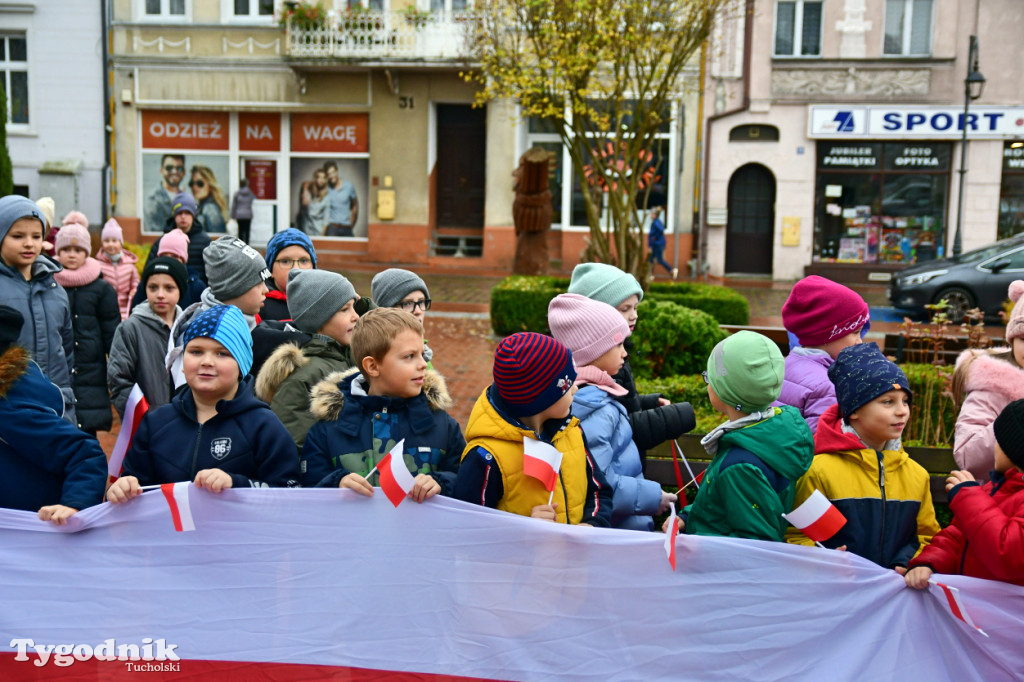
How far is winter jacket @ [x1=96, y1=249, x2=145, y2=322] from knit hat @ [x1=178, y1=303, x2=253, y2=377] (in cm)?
468

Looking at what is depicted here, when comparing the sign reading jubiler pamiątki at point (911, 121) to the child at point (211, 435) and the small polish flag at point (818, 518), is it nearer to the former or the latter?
the small polish flag at point (818, 518)

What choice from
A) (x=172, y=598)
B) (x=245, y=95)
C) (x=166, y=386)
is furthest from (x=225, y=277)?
(x=245, y=95)

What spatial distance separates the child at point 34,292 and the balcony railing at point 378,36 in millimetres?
20139

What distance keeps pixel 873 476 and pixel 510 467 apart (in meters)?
A: 1.25

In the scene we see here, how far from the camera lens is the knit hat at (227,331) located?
11.5ft

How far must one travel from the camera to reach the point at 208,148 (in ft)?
85.6

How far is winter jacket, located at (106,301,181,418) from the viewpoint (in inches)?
212

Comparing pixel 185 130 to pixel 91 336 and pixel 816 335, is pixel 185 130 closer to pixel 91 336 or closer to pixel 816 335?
pixel 91 336

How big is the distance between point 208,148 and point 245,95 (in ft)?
6.08

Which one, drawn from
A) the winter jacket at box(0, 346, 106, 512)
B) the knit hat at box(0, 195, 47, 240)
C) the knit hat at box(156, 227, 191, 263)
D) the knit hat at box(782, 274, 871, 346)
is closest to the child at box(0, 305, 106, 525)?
the winter jacket at box(0, 346, 106, 512)

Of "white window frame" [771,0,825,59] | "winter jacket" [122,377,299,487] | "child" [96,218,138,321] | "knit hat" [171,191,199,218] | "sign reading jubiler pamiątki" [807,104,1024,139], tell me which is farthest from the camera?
"white window frame" [771,0,825,59]

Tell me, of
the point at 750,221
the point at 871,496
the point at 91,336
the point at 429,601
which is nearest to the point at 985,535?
the point at 871,496

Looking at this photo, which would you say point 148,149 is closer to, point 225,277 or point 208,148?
point 208,148

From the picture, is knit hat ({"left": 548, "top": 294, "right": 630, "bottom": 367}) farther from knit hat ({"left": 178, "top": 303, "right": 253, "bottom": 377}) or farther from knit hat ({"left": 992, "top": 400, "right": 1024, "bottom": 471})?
knit hat ({"left": 992, "top": 400, "right": 1024, "bottom": 471})
